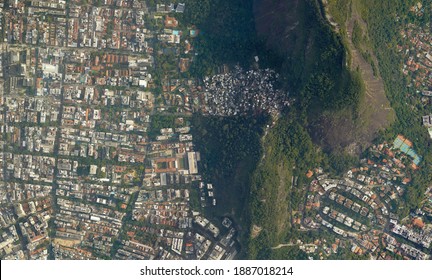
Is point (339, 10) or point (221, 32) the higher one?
point (339, 10)

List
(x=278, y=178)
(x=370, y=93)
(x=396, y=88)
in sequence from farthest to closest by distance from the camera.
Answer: (x=396, y=88), (x=278, y=178), (x=370, y=93)

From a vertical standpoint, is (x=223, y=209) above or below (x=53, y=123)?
below

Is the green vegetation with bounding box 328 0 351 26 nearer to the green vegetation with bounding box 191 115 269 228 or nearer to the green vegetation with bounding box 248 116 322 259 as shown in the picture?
the green vegetation with bounding box 248 116 322 259

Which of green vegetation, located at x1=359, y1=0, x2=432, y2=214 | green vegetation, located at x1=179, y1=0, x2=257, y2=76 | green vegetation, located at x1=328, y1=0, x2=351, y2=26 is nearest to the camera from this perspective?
green vegetation, located at x1=328, y1=0, x2=351, y2=26

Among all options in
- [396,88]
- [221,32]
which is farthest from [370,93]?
[221,32]

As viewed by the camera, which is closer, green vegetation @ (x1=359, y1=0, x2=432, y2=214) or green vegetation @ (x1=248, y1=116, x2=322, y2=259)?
green vegetation @ (x1=248, y1=116, x2=322, y2=259)

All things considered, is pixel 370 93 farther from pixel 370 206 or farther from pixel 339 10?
pixel 370 206

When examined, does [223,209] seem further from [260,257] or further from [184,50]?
[184,50]

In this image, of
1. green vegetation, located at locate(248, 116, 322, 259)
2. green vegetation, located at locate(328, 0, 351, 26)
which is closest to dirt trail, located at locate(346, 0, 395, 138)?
green vegetation, located at locate(328, 0, 351, 26)

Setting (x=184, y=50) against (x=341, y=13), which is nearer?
(x=341, y=13)

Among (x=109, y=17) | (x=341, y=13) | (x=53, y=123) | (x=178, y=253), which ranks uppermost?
(x=341, y=13)

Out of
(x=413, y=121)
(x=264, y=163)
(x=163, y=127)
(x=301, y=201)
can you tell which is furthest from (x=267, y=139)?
(x=413, y=121)
